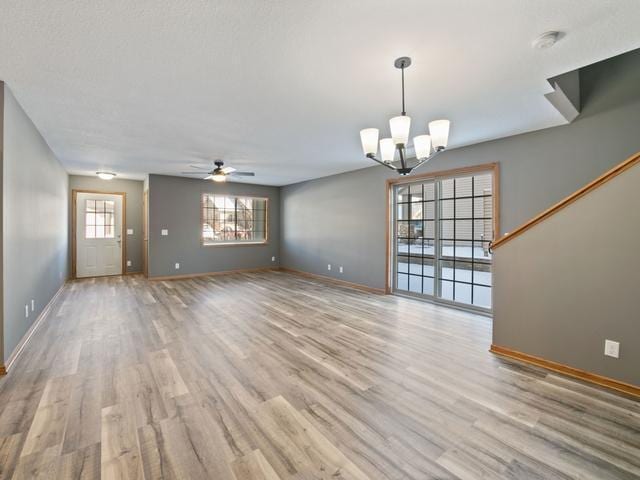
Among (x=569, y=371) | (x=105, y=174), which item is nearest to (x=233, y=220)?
(x=105, y=174)

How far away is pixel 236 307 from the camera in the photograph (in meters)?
4.58

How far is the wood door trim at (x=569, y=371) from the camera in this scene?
226 centimetres

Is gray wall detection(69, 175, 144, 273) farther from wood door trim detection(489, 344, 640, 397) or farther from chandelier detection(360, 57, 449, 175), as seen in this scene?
wood door trim detection(489, 344, 640, 397)

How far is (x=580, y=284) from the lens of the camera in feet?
→ 8.18

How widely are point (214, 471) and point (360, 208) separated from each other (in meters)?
5.16

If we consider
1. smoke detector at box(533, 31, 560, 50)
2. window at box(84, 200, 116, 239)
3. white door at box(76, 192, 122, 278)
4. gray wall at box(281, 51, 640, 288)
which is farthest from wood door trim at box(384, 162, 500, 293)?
window at box(84, 200, 116, 239)

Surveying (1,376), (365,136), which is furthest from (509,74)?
(1,376)

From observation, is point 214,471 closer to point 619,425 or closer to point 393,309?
point 619,425

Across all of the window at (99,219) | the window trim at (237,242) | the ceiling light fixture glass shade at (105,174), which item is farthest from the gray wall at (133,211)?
the window trim at (237,242)

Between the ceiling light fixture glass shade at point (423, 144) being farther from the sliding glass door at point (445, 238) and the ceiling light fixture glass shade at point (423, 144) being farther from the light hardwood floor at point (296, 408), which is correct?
the sliding glass door at point (445, 238)

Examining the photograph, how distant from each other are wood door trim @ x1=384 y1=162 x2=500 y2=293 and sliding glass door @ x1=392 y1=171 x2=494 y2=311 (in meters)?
0.09

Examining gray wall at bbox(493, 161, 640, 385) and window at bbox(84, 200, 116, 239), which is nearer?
gray wall at bbox(493, 161, 640, 385)

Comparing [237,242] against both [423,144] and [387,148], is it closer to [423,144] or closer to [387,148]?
[387,148]

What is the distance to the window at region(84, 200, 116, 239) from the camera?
22.8 ft
